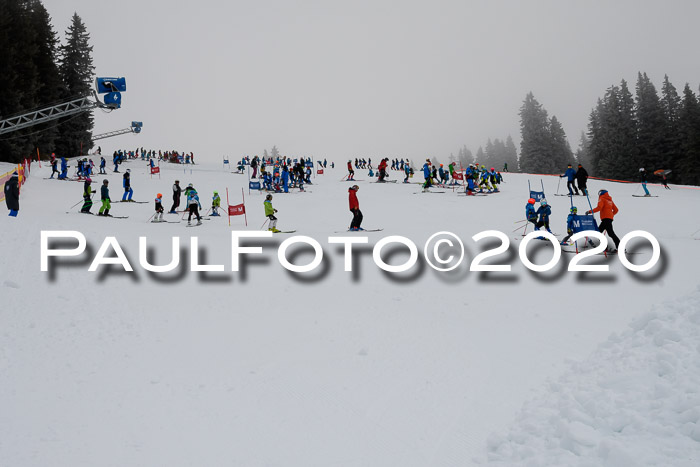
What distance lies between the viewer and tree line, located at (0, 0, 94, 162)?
37.5m

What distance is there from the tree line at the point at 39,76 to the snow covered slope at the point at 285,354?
3469 cm

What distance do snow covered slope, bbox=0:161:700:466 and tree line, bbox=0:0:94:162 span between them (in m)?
34.7

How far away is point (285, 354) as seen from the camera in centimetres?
618

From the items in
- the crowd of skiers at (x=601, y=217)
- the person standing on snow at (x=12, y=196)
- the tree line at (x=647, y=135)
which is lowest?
the crowd of skiers at (x=601, y=217)

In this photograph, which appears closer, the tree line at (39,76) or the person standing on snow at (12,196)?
the person standing on snow at (12,196)

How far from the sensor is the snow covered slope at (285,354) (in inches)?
171

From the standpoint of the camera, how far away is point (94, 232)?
504 inches

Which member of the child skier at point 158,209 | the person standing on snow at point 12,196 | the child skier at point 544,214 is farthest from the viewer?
the child skier at point 158,209

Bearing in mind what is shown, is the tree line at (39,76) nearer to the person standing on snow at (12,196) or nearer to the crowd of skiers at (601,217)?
the person standing on snow at (12,196)

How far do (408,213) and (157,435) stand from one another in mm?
17439

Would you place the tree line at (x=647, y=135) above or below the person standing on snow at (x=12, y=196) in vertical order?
above

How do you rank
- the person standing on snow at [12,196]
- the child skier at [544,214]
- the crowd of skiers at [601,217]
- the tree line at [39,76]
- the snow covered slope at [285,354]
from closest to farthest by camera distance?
the snow covered slope at [285,354], the crowd of skiers at [601,217], the child skier at [544,214], the person standing on snow at [12,196], the tree line at [39,76]

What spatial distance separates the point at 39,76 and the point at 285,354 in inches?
2130

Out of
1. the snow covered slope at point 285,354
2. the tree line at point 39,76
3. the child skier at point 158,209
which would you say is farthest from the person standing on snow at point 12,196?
the tree line at point 39,76
